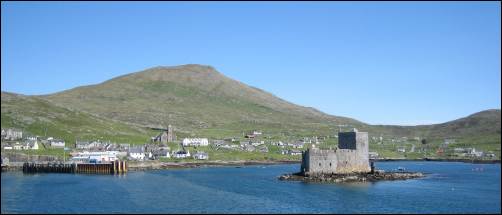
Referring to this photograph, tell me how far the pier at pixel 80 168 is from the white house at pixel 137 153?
20653 mm

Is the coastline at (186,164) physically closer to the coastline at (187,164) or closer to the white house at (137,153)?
the coastline at (187,164)

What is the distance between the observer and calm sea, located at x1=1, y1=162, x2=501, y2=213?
62.5 meters

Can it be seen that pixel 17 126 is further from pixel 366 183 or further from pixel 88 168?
pixel 366 183

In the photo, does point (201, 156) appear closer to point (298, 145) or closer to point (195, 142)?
point (195, 142)

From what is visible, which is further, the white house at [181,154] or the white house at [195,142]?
the white house at [195,142]

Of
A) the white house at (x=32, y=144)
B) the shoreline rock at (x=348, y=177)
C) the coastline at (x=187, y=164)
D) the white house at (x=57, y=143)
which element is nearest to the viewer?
the shoreline rock at (x=348, y=177)

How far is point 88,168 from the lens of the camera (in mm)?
123188

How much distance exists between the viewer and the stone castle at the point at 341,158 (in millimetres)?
99625

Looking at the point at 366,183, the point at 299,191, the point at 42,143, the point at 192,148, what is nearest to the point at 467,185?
the point at 366,183

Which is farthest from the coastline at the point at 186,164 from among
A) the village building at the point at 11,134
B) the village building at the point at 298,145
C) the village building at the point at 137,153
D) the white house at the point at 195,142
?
the village building at the point at 11,134

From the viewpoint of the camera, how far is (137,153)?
5778 inches

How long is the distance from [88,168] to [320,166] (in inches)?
2028

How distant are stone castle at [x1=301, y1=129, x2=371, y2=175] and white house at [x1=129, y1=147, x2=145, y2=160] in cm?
5707

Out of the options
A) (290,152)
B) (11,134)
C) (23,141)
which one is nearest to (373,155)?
(290,152)
